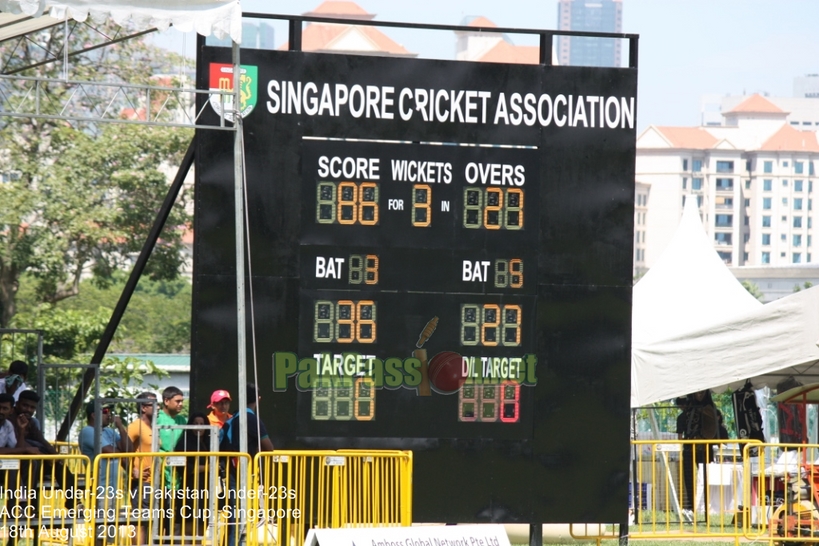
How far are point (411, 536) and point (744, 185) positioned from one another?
167550mm

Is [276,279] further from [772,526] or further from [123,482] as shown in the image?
[772,526]

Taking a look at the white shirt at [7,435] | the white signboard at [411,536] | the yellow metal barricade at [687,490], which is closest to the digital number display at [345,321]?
the white signboard at [411,536]

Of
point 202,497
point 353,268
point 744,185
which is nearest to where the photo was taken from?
point 202,497

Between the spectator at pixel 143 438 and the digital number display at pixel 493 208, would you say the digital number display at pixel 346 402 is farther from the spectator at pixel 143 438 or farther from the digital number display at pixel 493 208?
the digital number display at pixel 493 208

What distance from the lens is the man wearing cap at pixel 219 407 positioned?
1019 centimetres

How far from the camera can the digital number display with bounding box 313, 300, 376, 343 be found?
10531 mm

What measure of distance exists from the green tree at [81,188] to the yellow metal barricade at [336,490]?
1831 cm

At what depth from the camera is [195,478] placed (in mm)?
9734

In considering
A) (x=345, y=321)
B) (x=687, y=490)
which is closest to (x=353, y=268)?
(x=345, y=321)

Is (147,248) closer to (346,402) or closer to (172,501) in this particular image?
(346,402)

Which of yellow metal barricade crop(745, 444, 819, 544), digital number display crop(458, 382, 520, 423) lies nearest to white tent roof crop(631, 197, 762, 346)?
yellow metal barricade crop(745, 444, 819, 544)

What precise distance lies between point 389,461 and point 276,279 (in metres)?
1.81

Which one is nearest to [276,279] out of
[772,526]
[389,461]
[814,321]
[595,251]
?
[389,461]

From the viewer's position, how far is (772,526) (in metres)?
11.8
